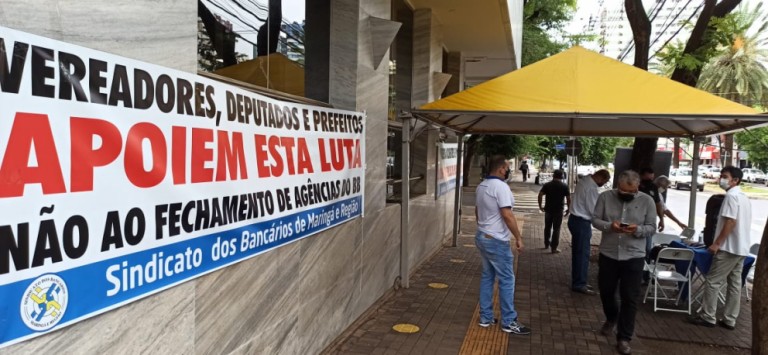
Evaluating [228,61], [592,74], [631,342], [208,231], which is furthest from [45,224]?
[592,74]

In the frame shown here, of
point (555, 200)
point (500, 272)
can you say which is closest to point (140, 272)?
point (500, 272)

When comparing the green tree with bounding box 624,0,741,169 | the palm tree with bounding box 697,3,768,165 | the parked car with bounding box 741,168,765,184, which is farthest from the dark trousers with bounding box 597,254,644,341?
the parked car with bounding box 741,168,765,184

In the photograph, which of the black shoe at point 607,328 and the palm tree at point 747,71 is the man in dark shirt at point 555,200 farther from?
Answer: the palm tree at point 747,71

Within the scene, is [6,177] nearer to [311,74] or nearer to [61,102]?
[61,102]

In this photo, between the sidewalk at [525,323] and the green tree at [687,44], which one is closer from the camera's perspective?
the sidewalk at [525,323]

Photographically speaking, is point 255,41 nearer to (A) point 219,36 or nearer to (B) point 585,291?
(A) point 219,36

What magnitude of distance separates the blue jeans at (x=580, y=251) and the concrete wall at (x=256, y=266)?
2364 millimetres

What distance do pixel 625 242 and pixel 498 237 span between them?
1125 millimetres

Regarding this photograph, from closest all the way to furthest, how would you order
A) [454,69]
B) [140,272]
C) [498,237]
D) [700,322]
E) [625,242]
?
[140,272], [625,242], [498,237], [700,322], [454,69]

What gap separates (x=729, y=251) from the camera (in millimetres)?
5605

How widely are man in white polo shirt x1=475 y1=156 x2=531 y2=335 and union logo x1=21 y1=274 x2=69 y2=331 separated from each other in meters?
3.91

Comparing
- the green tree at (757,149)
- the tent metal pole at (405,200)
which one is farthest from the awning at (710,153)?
the tent metal pole at (405,200)

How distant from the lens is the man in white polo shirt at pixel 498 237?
527cm

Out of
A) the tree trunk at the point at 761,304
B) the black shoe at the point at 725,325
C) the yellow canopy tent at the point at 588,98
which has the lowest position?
the black shoe at the point at 725,325
